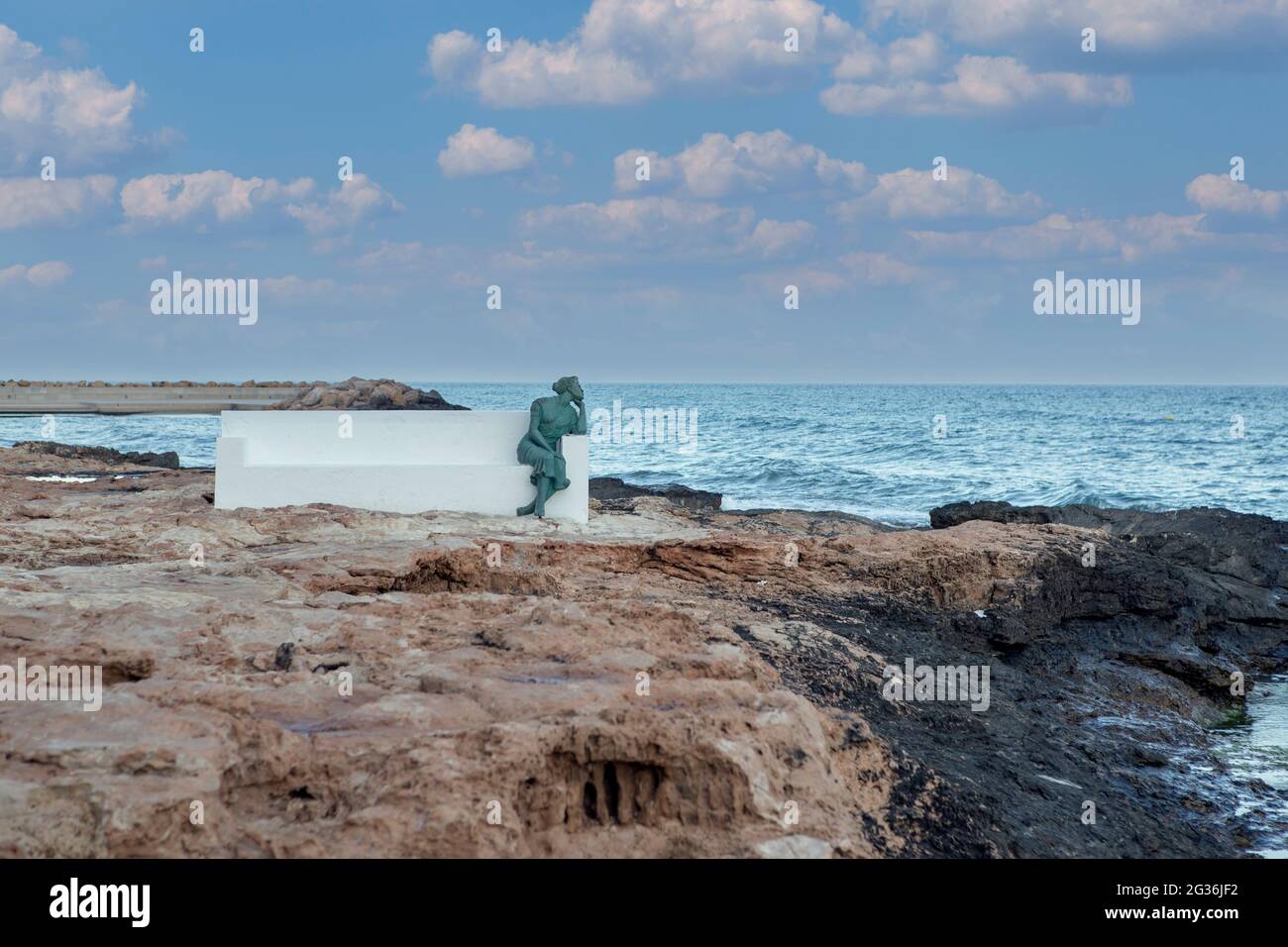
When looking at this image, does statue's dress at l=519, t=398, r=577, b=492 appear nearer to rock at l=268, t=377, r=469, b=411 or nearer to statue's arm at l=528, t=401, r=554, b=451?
statue's arm at l=528, t=401, r=554, b=451

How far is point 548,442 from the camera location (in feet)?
36.1

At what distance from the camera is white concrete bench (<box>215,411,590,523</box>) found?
10852 mm

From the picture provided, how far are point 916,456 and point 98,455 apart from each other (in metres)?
22.0

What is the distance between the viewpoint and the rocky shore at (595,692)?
398 centimetres

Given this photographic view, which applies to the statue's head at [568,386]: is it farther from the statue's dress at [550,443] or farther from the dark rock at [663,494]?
the dark rock at [663,494]

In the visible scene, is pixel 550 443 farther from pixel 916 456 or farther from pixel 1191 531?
pixel 916 456

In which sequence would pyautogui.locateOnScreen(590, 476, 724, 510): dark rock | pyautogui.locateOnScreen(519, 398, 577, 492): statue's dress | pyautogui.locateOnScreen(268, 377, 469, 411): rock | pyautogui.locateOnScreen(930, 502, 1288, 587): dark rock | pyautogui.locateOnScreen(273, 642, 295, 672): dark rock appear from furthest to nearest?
pyautogui.locateOnScreen(268, 377, 469, 411): rock
pyautogui.locateOnScreen(590, 476, 724, 510): dark rock
pyautogui.locateOnScreen(930, 502, 1288, 587): dark rock
pyautogui.locateOnScreen(519, 398, 577, 492): statue's dress
pyautogui.locateOnScreen(273, 642, 295, 672): dark rock

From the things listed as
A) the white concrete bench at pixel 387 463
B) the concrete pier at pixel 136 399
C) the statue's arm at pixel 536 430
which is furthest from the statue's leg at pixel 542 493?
the concrete pier at pixel 136 399

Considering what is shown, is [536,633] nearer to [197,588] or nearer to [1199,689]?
[197,588]

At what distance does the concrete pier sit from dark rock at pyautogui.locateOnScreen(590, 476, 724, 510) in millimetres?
28691

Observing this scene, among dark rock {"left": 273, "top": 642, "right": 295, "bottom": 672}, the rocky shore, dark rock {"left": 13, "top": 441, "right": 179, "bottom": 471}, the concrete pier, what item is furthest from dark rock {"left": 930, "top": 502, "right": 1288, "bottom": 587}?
the concrete pier

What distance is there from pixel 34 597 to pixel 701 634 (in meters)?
3.64
